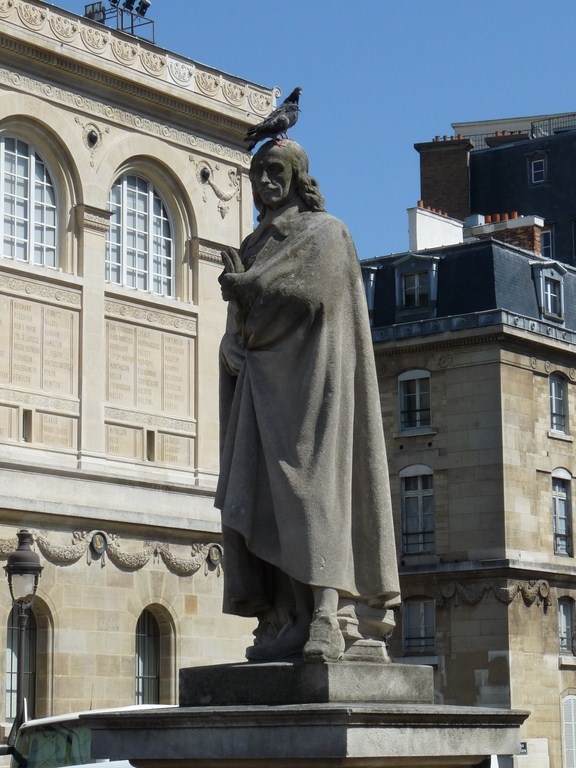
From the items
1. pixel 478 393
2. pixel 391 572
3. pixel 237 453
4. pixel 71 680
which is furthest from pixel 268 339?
pixel 478 393

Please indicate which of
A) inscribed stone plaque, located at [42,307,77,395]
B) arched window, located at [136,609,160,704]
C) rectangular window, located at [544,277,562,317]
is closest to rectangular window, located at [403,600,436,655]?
rectangular window, located at [544,277,562,317]

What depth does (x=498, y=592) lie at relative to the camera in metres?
43.7

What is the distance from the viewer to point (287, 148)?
7.38 meters

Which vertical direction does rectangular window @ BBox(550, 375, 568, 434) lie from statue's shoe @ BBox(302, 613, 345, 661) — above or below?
above

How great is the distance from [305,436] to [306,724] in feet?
3.79

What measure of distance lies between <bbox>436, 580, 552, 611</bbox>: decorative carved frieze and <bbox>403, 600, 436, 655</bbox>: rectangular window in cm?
56

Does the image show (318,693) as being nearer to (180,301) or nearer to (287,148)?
(287,148)

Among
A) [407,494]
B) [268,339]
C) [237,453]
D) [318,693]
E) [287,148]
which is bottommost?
[318,693]

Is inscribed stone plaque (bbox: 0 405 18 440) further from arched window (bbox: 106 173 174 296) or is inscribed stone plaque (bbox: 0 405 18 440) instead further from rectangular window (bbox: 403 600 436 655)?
rectangular window (bbox: 403 600 436 655)

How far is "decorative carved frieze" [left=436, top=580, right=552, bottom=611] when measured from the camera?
4362cm

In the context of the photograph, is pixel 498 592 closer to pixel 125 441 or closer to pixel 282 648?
pixel 125 441

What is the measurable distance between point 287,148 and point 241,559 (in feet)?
5.40

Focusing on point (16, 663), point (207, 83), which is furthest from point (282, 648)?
point (207, 83)

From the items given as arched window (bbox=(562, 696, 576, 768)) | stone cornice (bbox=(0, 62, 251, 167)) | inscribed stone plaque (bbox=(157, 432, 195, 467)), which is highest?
stone cornice (bbox=(0, 62, 251, 167))
